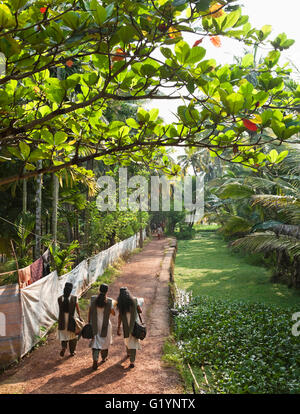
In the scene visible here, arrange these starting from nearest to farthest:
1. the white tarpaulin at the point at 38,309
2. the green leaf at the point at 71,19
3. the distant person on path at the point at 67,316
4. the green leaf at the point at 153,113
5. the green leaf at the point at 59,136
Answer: the green leaf at the point at 71,19 < the green leaf at the point at 59,136 < the green leaf at the point at 153,113 < the distant person on path at the point at 67,316 < the white tarpaulin at the point at 38,309

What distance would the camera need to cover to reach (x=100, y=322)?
18.9 ft

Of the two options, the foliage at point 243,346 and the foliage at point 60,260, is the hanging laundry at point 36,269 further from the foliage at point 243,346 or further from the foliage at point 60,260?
the foliage at point 243,346

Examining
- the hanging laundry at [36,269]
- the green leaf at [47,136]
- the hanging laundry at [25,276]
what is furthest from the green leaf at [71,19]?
the hanging laundry at [36,269]

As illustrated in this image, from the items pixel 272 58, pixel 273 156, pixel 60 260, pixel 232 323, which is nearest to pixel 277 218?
pixel 232 323

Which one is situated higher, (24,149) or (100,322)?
(24,149)

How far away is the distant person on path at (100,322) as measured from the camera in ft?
18.6

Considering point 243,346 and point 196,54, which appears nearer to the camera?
point 196,54

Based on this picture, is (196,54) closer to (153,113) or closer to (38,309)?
(153,113)

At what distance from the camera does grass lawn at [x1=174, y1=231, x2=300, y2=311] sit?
12.0 meters

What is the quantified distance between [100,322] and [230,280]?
33.1ft

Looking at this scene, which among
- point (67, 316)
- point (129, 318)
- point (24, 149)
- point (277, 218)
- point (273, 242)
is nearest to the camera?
point (24, 149)

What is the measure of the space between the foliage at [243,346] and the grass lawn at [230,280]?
6.60 feet

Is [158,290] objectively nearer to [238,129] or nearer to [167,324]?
[167,324]

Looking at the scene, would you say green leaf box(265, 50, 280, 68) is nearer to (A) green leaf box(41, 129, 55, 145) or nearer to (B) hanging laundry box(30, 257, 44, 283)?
(A) green leaf box(41, 129, 55, 145)
